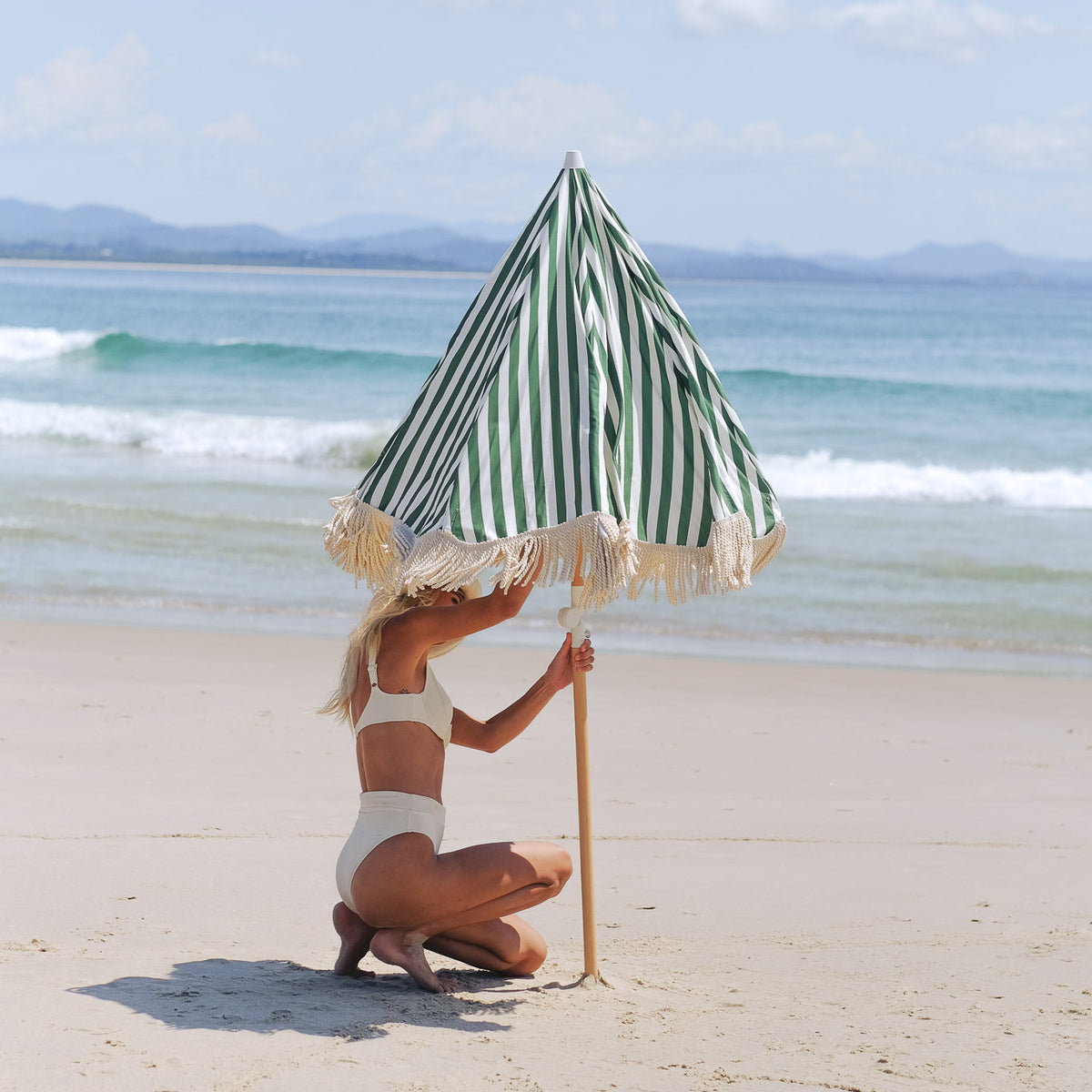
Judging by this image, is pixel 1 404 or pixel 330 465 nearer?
pixel 330 465

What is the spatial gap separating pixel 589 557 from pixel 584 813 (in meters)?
0.86

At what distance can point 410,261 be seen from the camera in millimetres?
109250

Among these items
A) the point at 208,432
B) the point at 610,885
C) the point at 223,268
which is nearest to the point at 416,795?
the point at 610,885

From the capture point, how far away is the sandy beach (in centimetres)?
340

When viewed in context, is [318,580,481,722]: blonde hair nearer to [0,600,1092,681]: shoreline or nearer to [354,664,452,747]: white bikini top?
[354,664,452,747]: white bikini top

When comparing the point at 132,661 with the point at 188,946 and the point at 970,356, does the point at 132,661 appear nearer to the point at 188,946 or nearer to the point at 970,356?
the point at 188,946

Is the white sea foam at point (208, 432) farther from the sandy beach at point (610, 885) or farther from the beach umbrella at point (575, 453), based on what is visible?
the beach umbrella at point (575, 453)

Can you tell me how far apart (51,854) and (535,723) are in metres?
3.05

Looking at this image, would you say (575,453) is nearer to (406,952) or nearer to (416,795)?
(416,795)

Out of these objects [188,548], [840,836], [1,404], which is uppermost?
[1,404]

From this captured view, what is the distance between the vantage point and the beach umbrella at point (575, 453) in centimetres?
341

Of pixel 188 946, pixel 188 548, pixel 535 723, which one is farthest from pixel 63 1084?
pixel 188 548

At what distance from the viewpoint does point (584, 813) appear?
3879 mm

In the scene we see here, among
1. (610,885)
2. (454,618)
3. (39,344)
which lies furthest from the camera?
(39,344)
